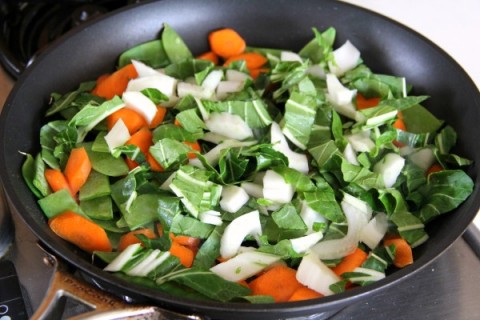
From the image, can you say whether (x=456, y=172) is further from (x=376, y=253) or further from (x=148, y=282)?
(x=148, y=282)

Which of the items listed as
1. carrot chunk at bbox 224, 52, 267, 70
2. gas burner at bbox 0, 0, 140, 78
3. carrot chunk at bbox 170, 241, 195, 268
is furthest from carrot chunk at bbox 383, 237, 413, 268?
gas burner at bbox 0, 0, 140, 78

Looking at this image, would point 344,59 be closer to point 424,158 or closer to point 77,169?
point 424,158

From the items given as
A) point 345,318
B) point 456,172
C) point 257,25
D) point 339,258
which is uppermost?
point 257,25

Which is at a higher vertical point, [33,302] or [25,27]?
[25,27]

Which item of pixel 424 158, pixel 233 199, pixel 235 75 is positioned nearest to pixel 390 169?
pixel 424 158

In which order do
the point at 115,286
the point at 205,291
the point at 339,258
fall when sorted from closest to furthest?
the point at 115,286
the point at 205,291
the point at 339,258

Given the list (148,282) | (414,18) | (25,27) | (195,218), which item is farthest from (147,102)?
(414,18)

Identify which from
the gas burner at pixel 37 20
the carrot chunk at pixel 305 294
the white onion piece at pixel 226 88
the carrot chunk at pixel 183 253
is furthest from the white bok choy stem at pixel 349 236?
the gas burner at pixel 37 20

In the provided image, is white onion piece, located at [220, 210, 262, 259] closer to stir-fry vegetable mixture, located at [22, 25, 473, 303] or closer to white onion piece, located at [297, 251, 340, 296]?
stir-fry vegetable mixture, located at [22, 25, 473, 303]
